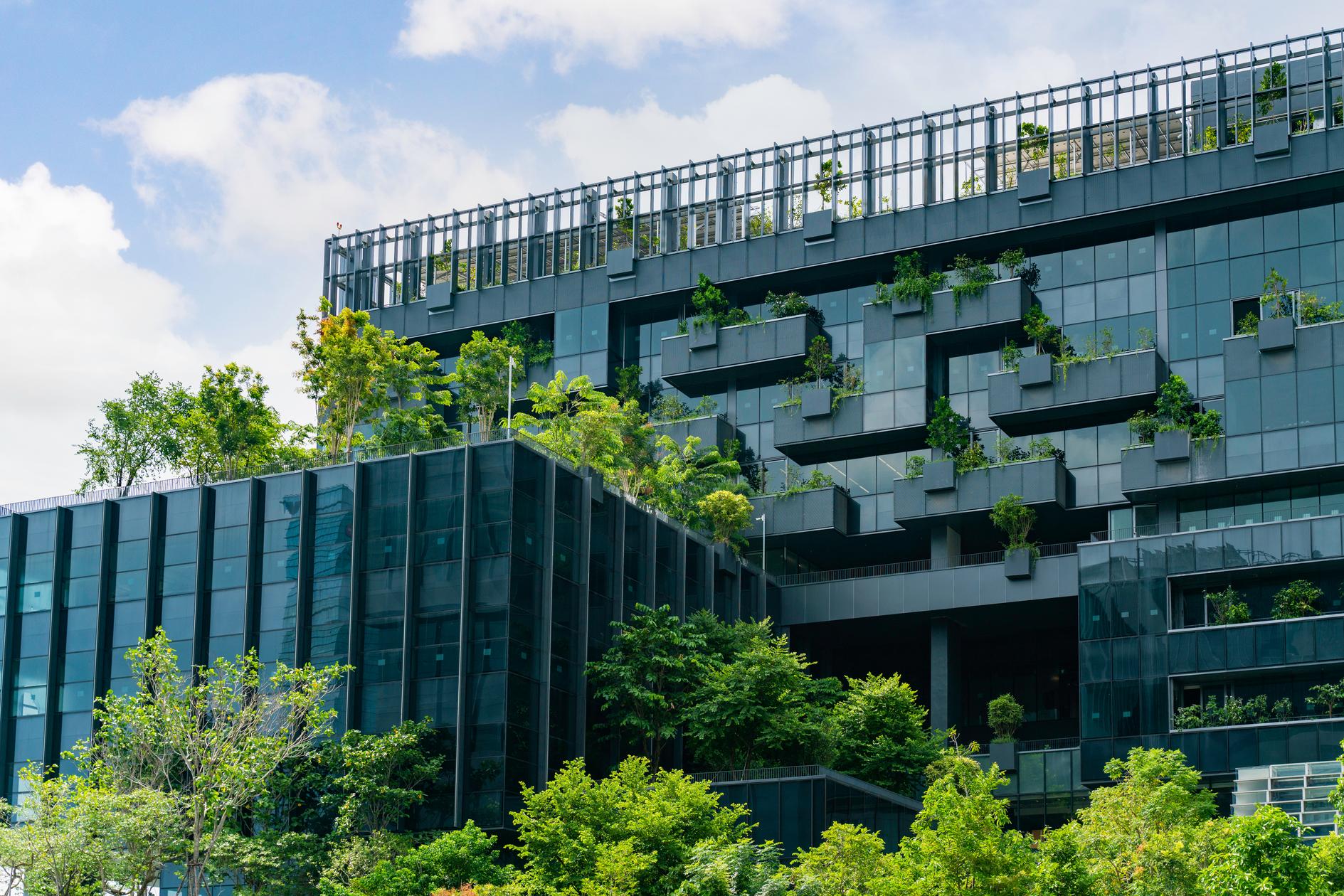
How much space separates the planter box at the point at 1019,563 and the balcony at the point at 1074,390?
6750mm

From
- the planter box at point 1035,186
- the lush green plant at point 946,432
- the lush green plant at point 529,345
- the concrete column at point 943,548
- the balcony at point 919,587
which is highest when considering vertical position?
the planter box at point 1035,186

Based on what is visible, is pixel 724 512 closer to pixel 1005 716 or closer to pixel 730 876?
pixel 1005 716

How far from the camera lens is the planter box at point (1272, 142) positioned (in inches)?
3305

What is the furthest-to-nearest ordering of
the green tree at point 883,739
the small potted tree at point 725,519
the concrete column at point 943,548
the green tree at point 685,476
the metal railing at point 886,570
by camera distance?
the concrete column at point 943,548 → the metal railing at point 886,570 → the small potted tree at point 725,519 → the green tree at point 685,476 → the green tree at point 883,739

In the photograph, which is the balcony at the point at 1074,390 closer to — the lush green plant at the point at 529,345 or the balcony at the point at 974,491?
the balcony at the point at 974,491

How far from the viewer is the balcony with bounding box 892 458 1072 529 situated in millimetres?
85250

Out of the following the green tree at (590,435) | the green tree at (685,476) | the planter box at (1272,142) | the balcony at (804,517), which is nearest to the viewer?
the green tree at (590,435)

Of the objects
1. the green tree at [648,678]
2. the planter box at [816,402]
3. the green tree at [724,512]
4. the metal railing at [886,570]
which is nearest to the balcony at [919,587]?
the metal railing at [886,570]

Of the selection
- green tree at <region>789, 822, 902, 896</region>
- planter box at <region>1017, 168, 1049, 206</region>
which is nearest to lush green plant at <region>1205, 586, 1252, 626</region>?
planter box at <region>1017, 168, 1049, 206</region>

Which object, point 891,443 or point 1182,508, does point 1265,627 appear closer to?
point 1182,508

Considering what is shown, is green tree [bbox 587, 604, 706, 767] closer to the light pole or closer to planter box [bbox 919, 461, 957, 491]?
the light pole

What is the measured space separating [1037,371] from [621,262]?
24.6m

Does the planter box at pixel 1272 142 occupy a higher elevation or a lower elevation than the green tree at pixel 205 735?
higher

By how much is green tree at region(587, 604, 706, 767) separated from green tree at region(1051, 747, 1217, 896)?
16.2 meters
